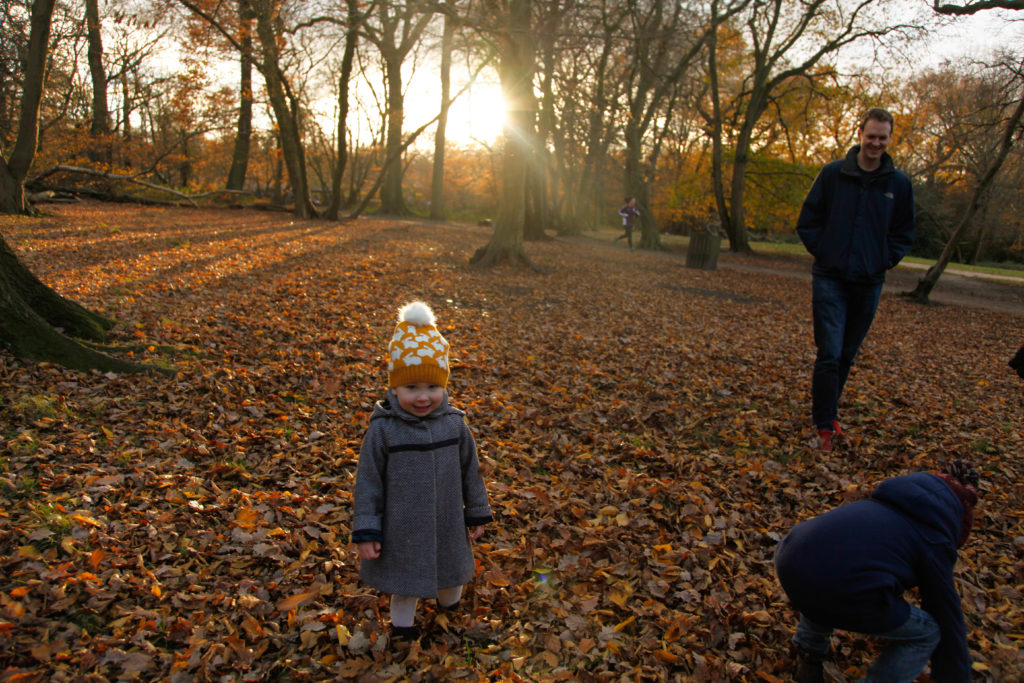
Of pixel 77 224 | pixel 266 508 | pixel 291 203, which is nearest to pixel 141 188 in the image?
pixel 291 203

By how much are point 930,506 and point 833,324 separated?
280 cm

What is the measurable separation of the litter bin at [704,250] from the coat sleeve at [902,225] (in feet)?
43.4

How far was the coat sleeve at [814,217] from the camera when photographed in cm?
466

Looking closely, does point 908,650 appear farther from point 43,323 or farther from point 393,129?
point 393,129

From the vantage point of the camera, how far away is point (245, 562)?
9.98ft

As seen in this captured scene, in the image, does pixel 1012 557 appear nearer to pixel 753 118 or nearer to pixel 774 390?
pixel 774 390

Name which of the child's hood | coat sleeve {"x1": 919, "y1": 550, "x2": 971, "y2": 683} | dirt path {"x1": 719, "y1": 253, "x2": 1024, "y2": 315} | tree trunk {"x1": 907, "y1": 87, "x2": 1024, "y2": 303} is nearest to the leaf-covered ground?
coat sleeve {"x1": 919, "y1": 550, "x2": 971, "y2": 683}

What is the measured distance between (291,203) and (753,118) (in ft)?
64.3

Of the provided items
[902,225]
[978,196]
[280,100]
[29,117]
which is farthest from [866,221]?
[280,100]

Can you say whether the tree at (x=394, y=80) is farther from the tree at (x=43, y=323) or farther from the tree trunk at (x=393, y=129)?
the tree at (x=43, y=323)

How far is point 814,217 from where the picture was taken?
4.72 m

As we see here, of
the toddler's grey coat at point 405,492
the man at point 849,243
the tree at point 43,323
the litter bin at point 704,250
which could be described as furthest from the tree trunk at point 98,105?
the toddler's grey coat at point 405,492

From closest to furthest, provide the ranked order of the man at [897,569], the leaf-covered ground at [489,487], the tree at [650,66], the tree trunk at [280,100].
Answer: the man at [897,569], the leaf-covered ground at [489,487], the tree trunk at [280,100], the tree at [650,66]

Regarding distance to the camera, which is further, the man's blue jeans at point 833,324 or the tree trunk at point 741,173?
the tree trunk at point 741,173
